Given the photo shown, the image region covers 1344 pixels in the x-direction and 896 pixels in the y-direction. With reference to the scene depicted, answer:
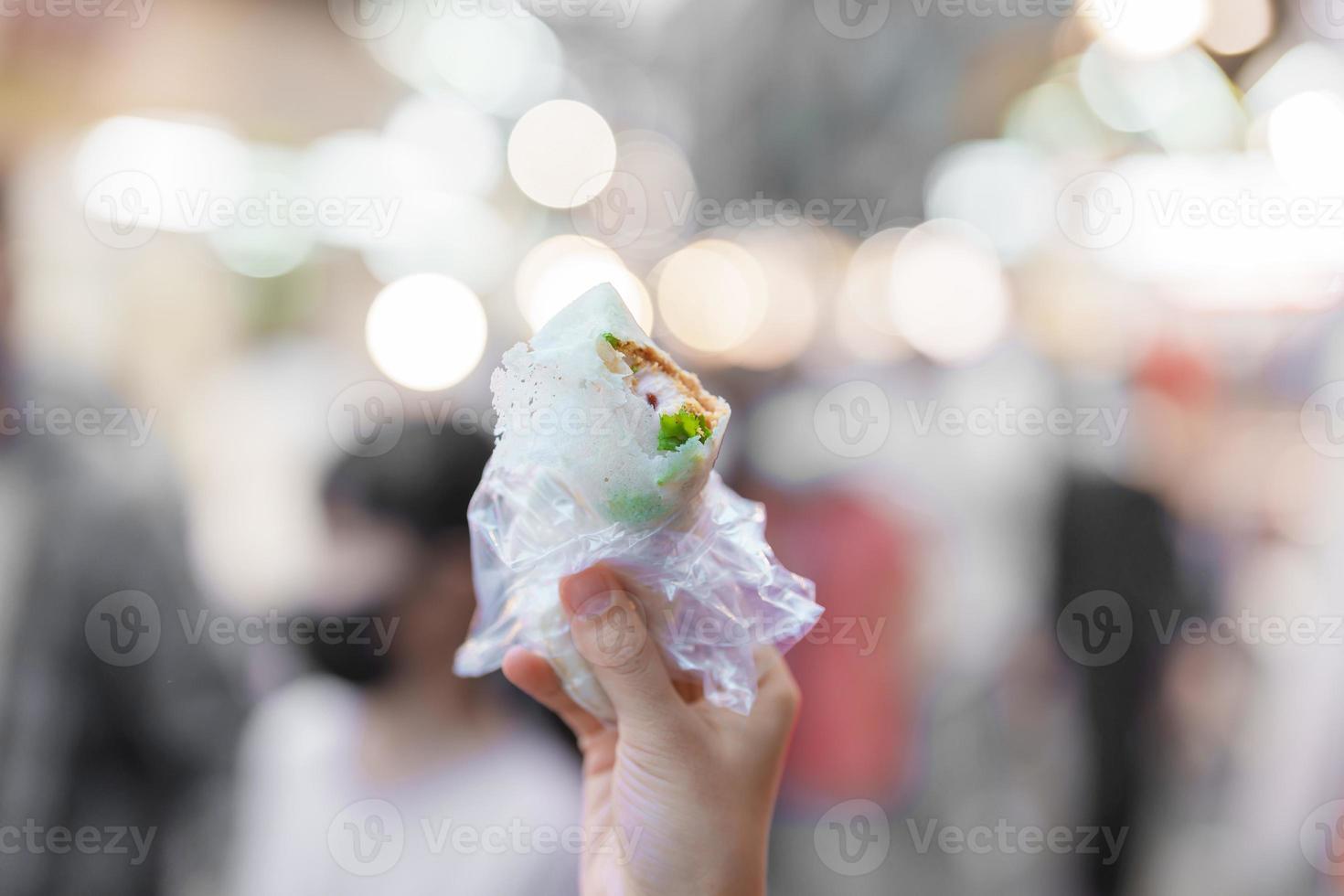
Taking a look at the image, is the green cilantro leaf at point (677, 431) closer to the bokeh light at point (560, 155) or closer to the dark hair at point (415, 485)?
the dark hair at point (415, 485)

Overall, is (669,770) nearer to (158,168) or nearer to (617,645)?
(617,645)

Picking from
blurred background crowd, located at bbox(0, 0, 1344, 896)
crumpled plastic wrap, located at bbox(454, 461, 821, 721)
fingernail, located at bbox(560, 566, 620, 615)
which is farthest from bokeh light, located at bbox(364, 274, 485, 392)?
fingernail, located at bbox(560, 566, 620, 615)

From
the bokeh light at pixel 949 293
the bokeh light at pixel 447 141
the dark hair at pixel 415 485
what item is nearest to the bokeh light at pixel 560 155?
the bokeh light at pixel 447 141

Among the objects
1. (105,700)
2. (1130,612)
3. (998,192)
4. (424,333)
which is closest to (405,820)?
(105,700)

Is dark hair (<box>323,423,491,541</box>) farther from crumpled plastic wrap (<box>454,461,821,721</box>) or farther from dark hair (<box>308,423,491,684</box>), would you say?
crumpled plastic wrap (<box>454,461,821,721</box>)

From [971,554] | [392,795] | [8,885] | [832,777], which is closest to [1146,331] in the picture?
[971,554]

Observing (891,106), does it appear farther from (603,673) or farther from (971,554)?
(603,673)
